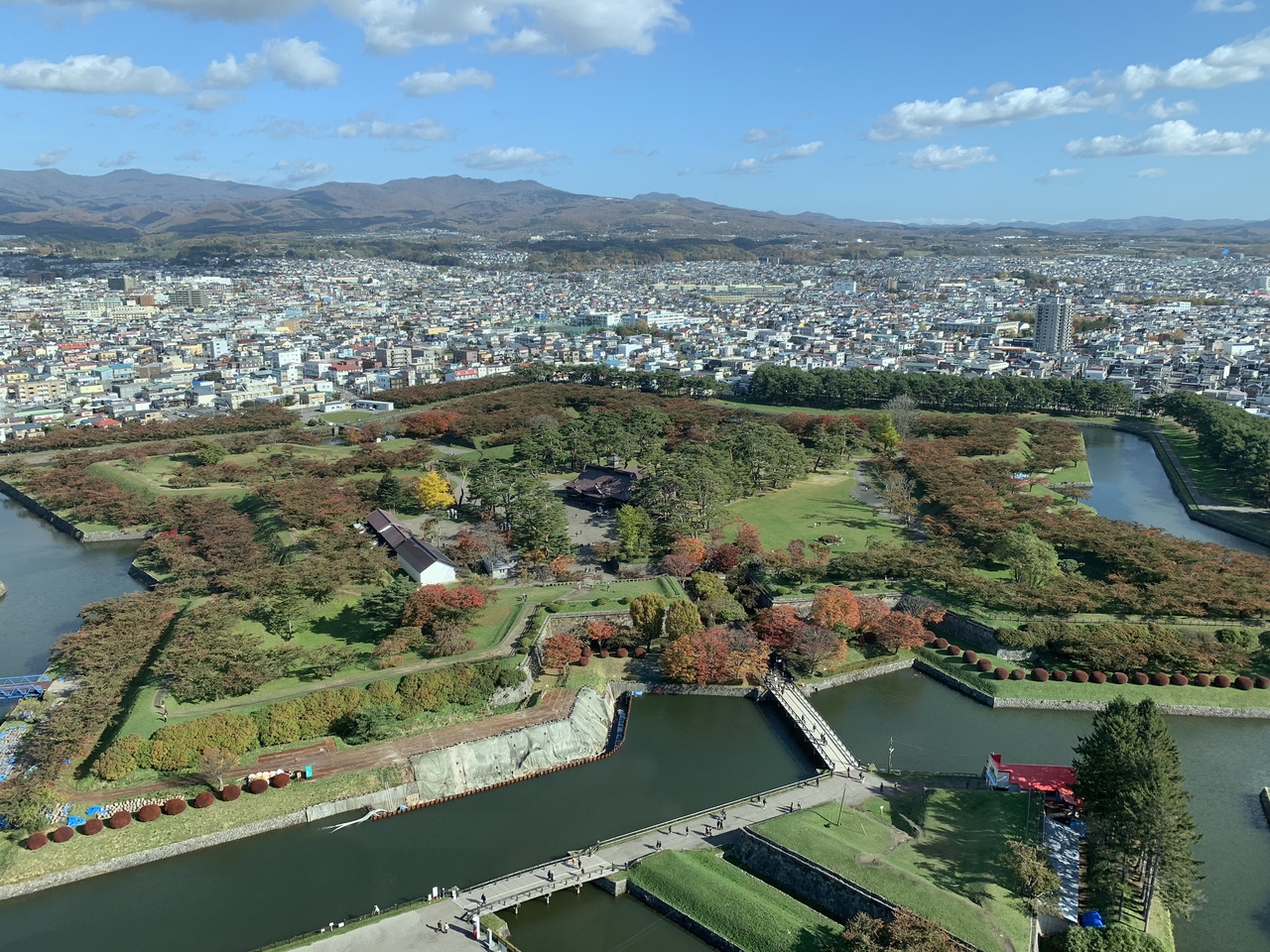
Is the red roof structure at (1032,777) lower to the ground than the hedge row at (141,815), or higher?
higher

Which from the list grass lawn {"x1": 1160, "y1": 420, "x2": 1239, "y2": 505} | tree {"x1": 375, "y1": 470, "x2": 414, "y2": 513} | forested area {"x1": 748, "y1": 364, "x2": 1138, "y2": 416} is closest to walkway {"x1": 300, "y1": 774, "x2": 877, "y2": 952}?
tree {"x1": 375, "y1": 470, "x2": 414, "y2": 513}

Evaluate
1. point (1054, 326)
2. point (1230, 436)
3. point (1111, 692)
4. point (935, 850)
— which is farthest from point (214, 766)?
→ point (1054, 326)

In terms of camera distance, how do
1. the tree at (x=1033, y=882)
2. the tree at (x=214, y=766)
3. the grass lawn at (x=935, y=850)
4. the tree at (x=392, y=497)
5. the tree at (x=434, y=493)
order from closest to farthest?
the grass lawn at (x=935, y=850), the tree at (x=1033, y=882), the tree at (x=214, y=766), the tree at (x=434, y=493), the tree at (x=392, y=497)

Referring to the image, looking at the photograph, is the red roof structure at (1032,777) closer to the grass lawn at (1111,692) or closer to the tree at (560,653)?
the grass lawn at (1111,692)

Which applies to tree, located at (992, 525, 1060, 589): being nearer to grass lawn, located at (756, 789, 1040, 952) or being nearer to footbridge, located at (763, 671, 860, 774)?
footbridge, located at (763, 671, 860, 774)

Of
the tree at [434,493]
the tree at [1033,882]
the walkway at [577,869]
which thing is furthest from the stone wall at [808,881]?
the tree at [434,493]

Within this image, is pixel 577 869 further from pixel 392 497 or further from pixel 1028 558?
pixel 392 497

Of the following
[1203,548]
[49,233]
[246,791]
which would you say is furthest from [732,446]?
[49,233]
